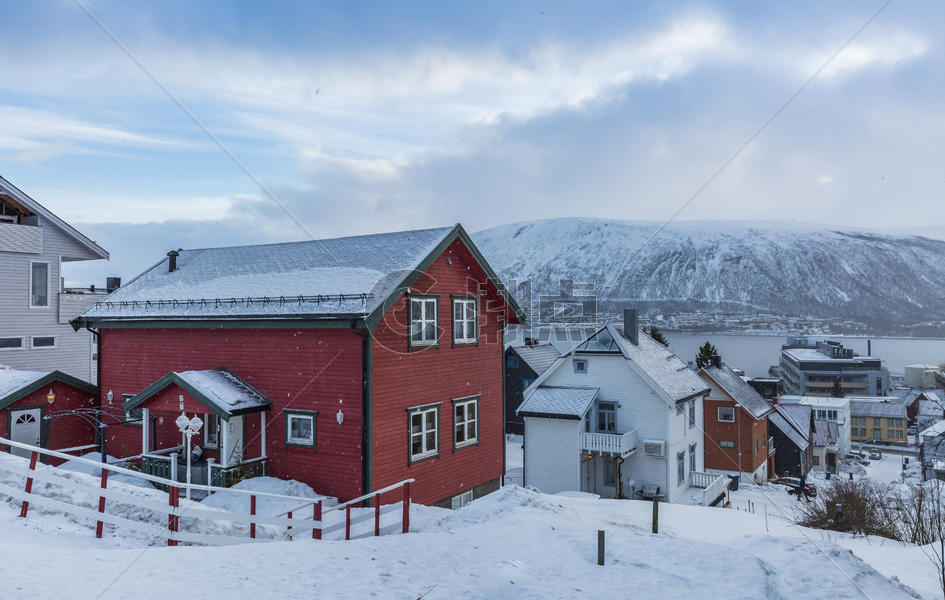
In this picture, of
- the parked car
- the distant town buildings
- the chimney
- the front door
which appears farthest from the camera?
the distant town buildings

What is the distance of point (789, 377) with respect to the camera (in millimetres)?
156750

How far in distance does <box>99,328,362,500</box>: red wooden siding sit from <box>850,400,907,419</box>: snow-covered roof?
4117 inches

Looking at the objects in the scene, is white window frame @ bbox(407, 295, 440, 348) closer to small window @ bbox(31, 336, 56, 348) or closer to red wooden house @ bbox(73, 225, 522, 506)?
red wooden house @ bbox(73, 225, 522, 506)

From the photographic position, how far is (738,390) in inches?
1908

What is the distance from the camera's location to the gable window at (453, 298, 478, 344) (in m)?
20.7

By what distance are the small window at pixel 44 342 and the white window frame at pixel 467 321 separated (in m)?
18.2

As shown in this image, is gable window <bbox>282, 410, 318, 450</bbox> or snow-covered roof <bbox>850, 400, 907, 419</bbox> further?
snow-covered roof <bbox>850, 400, 907, 419</bbox>

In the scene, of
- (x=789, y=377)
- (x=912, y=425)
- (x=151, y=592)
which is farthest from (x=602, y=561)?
(x=789, y=377)

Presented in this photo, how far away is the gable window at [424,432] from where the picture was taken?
60.6 feet

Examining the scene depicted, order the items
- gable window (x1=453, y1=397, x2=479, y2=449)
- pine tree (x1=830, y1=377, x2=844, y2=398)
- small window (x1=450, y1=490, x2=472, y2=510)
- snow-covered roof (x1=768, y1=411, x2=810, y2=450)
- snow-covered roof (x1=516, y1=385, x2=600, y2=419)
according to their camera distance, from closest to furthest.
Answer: small window (x1=450, y1=490, x2=472, y2=510)
gable window (x1=453, y1=397, x2=479, y2=449)
snow-covered roof (x1=516, y1=385, x2=600, y2=419)
snow-covered roof (x1=768, y1=411, x2=810, y2=450)
pine tree (x1=830, y1=377, x2=844, y2=398)

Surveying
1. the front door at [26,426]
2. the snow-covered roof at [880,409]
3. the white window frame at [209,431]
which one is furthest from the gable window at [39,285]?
the snow-covered roof at [880,409]

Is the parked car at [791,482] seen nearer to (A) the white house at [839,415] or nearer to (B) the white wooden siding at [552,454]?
(B) the white wooden siding at [552,454]

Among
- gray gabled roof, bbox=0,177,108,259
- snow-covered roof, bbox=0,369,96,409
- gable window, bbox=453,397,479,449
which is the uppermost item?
gray gabled roof, bbox=0,177,108,259

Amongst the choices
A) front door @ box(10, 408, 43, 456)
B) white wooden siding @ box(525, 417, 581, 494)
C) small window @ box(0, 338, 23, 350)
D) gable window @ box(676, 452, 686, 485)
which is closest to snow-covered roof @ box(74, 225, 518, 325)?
front door @ box(10, 408, 43, 456)
